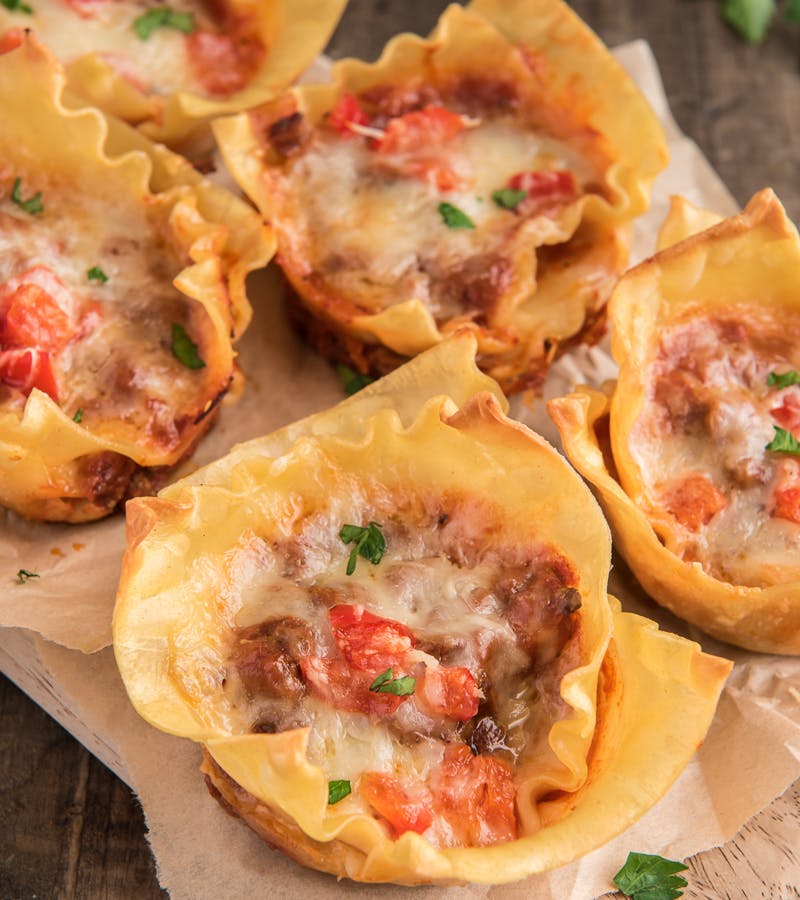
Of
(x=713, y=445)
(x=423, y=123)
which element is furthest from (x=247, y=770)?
(x=423, y=123)

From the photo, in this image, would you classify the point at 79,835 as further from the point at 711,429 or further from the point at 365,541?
the point at 711,429

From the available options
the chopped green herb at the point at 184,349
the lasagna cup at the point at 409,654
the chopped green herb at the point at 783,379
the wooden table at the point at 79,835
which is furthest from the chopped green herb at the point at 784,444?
the chopped green herb at the point at 184,349

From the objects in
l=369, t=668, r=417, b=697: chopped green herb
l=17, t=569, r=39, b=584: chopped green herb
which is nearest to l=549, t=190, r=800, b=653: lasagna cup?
l=369, t=668, r=417, b=697: chopped green herb

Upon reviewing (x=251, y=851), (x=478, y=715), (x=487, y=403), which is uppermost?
(x=487, y=403)

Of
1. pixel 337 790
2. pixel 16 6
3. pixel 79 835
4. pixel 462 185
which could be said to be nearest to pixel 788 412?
pixel 462 185

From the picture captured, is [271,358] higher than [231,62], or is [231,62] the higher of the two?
[231,62]

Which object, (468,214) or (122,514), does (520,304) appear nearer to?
(468,214)
